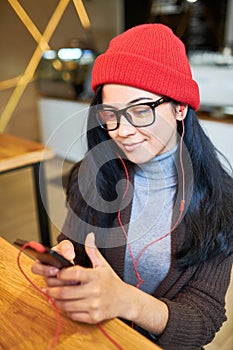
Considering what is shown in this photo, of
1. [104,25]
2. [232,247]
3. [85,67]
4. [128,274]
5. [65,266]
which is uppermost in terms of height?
[104,25]

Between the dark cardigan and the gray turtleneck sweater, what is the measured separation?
0.02m

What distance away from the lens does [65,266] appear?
49 cm

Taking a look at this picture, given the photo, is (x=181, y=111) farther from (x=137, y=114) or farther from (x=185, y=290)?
(x=185, y=290)

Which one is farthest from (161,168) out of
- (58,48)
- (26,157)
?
(58,48)

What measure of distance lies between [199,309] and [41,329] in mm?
351

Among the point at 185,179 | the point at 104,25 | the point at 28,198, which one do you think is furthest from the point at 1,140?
the point at 104,25

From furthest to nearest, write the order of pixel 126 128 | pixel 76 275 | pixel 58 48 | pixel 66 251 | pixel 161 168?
pixel 58 48
pixel 161 168
pixel 126 128
pixel 66 251
pixel 76 275

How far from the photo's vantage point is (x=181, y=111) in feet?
2.69

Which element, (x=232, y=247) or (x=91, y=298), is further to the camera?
(x=232, y=247)

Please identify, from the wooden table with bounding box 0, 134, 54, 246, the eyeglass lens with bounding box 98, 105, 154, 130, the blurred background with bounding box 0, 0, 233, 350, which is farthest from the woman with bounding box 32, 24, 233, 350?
the blurred background with bounding box 0, 0, 233, 350

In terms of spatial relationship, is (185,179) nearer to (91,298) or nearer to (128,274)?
(128,274)

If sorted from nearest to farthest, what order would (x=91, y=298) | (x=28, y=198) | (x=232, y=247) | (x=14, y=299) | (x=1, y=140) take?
(x=91, y=298) < (x=14, y=299) < (x=232, y=247) < (x=1, y=140) < (x=28, y=198)

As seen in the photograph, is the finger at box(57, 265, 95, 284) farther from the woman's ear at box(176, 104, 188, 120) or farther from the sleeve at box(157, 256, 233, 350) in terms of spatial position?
the woman's ear at box(176, 104, 188, 120)

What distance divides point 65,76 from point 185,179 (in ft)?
13.3
